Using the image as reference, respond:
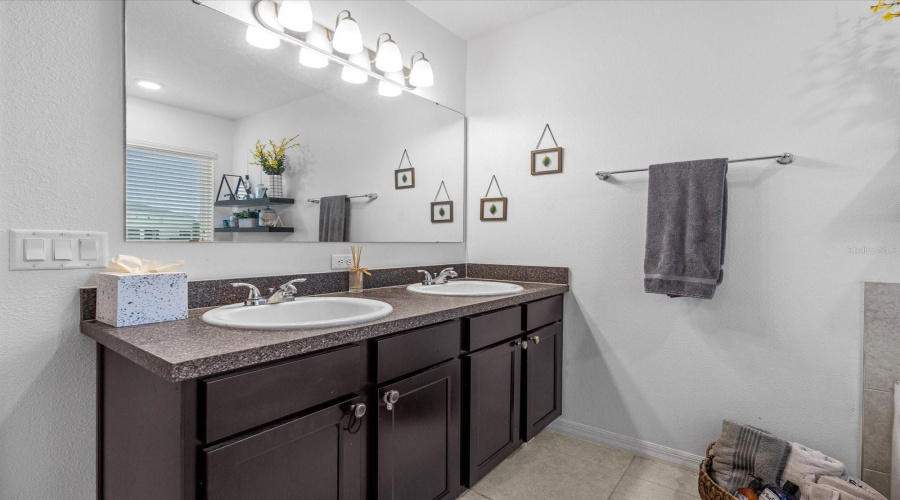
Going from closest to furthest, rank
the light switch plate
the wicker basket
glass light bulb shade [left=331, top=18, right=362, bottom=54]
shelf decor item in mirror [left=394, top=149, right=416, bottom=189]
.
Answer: the light switch plate, the wicker basket, glass light bulb shade [left=331, top=18, right=362, bottom=54], shelf decor item in mirror [left=394, top=149, right=416, bottom=189]

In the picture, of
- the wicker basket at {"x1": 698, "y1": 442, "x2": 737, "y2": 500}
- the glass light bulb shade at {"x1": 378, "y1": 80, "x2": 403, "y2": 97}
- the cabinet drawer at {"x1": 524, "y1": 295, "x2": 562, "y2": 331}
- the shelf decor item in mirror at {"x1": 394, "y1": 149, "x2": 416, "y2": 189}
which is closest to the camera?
the wicker basket at {"x1": 698, "y1": 442, "x2": 737, "y2": 500}

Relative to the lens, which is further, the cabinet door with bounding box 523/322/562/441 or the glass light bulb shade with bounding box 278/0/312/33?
the cabinet door with bounding box 523/322/562/441

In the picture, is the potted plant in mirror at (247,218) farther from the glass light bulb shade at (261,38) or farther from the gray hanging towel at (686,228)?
the gray hanging towel at (686,228)

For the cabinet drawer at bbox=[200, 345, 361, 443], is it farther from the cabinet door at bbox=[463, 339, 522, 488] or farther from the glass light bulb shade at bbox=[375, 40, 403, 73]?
the glass light bulb shade at bbox=[375, 40, 403, 73]

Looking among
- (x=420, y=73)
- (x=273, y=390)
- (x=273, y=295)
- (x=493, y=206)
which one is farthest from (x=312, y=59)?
(x=273, y=390)

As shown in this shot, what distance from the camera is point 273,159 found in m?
1.64

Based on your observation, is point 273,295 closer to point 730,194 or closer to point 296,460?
point 296,460

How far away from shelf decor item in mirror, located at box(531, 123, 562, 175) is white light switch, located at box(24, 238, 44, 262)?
6.57 ft

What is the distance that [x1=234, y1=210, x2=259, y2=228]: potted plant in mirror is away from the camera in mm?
1533

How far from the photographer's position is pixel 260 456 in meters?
0.97

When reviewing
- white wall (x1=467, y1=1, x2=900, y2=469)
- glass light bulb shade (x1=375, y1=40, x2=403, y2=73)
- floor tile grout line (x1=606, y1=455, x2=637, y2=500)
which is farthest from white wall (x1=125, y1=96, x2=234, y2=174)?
floor tile grout line (x1=606, y1=455, x2=637, y2=500)

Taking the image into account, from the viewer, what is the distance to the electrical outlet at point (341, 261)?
1861mm

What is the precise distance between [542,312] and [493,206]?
0.75m

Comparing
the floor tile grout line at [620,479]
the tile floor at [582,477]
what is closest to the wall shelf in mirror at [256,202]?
the tile floor at [582,477]
